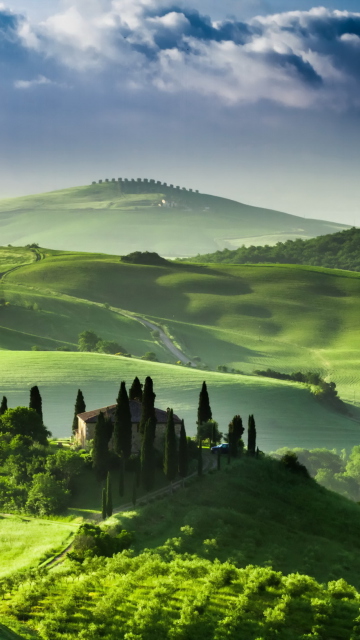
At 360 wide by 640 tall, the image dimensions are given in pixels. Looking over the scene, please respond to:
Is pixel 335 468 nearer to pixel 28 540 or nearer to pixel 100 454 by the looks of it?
pixel 100 454

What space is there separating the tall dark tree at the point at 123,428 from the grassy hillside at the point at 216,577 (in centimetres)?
765

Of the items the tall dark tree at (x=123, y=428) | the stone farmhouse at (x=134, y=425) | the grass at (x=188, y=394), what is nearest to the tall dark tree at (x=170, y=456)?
the tall dark tree at (x=123, y=428)

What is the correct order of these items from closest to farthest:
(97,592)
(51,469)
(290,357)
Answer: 1. (97,592)
2. (51,469)
3. (290,357)

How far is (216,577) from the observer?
46.3m

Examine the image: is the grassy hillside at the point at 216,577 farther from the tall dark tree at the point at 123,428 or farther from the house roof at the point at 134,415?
the house roof at the point at 134,415

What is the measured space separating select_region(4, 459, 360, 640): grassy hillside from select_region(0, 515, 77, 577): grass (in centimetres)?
321

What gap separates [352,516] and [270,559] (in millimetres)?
14290

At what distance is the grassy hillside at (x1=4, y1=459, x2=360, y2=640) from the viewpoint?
1606 inches

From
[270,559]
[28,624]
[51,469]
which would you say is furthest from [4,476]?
[28,624]

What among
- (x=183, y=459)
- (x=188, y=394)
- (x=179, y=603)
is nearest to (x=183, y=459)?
(x=183, y=459)

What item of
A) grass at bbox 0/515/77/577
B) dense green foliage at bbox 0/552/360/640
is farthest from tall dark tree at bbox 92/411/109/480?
dense green foliage at bbox 0/552/360/640

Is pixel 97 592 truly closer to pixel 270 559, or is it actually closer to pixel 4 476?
pixel 270 559

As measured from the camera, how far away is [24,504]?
211ft

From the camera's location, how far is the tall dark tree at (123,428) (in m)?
68.9
